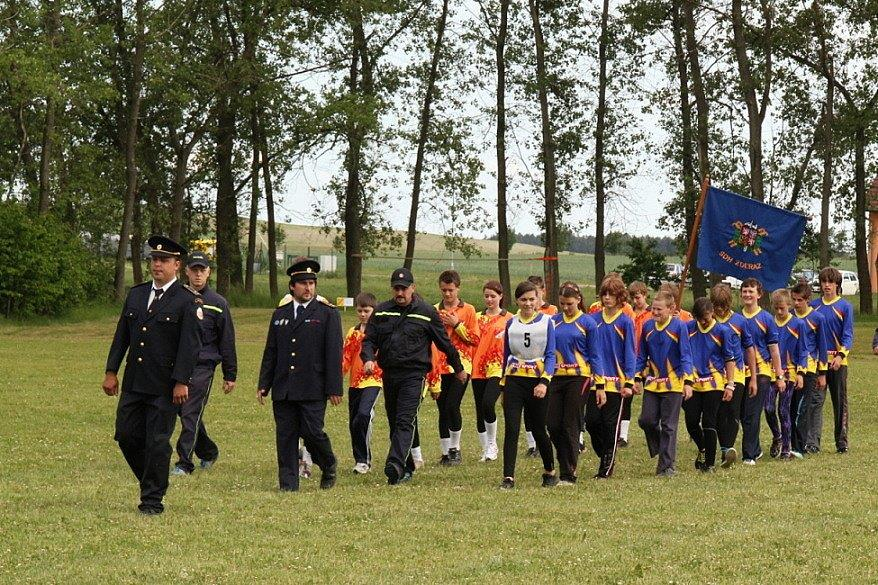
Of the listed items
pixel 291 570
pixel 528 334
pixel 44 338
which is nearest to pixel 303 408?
pixel 528 334

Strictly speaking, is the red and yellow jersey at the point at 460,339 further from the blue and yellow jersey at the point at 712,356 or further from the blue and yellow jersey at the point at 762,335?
the blue and yellow jersey at the point at 762,335

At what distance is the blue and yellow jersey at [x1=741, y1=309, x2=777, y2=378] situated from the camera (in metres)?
15.6

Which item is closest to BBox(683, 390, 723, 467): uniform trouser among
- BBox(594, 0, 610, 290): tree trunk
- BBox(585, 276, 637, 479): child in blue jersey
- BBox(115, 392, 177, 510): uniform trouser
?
BBox(585, 276, 637, 479): child in blue jersey

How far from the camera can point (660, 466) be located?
14.2 meters

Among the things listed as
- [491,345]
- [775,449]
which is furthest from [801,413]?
[491,345]

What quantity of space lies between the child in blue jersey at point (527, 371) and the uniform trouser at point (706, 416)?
2.20m

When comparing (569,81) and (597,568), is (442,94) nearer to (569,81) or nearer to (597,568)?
(569,81)

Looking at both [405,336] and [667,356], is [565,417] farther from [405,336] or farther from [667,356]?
[405,336]

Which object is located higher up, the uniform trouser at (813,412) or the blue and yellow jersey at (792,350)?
the blue and yellow jersey at (792,350)

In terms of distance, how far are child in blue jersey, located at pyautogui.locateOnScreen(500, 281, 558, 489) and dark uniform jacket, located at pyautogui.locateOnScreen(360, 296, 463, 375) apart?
0.86 m

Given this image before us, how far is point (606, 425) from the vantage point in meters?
14.4

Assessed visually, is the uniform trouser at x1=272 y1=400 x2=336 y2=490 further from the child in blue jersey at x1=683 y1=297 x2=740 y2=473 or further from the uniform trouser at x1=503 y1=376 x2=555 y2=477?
the child in blue jersey at x1=683 y1=297 x2=740 y2=473

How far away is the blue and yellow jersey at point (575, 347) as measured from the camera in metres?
13.3

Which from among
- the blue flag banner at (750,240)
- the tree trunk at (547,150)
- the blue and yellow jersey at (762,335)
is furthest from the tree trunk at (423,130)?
the blue and yellow jersey at (762,335)
